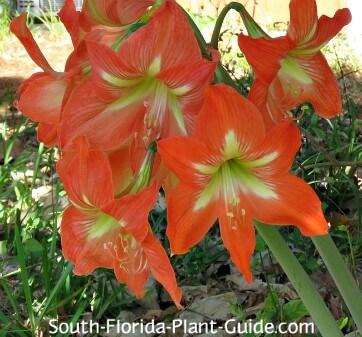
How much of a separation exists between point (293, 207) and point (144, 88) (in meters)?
0.28

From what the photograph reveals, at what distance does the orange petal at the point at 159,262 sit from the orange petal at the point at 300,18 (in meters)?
0.36

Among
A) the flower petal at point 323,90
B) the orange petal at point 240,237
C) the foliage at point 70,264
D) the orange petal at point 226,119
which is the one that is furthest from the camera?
the foliage at point 70,264

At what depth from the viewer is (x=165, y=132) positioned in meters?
1.01

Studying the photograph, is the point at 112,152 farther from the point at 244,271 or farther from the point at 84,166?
the point at 244,271

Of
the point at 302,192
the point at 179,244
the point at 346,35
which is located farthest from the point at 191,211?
the point at 346,35

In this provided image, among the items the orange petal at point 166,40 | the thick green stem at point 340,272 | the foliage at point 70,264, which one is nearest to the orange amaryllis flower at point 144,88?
the orange petal at point 166,40

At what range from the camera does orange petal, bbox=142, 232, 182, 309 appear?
3.21 ft

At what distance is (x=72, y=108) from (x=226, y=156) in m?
0.23

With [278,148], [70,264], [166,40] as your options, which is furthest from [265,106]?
[70,264]

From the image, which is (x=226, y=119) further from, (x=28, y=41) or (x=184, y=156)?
(x=28, y=41)

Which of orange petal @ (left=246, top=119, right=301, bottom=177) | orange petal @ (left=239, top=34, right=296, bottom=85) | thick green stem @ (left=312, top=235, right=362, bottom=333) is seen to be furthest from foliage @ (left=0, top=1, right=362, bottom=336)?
orange petal @ (left=239, top=34, right=296, bottom=85)

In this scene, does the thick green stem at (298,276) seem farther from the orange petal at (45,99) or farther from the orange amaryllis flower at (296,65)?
the orange petal at (45,99)

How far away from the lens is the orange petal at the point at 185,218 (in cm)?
98

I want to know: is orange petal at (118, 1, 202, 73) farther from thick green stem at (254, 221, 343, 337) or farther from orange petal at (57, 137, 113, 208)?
thick green stem at (254, 221, 343, 337)
